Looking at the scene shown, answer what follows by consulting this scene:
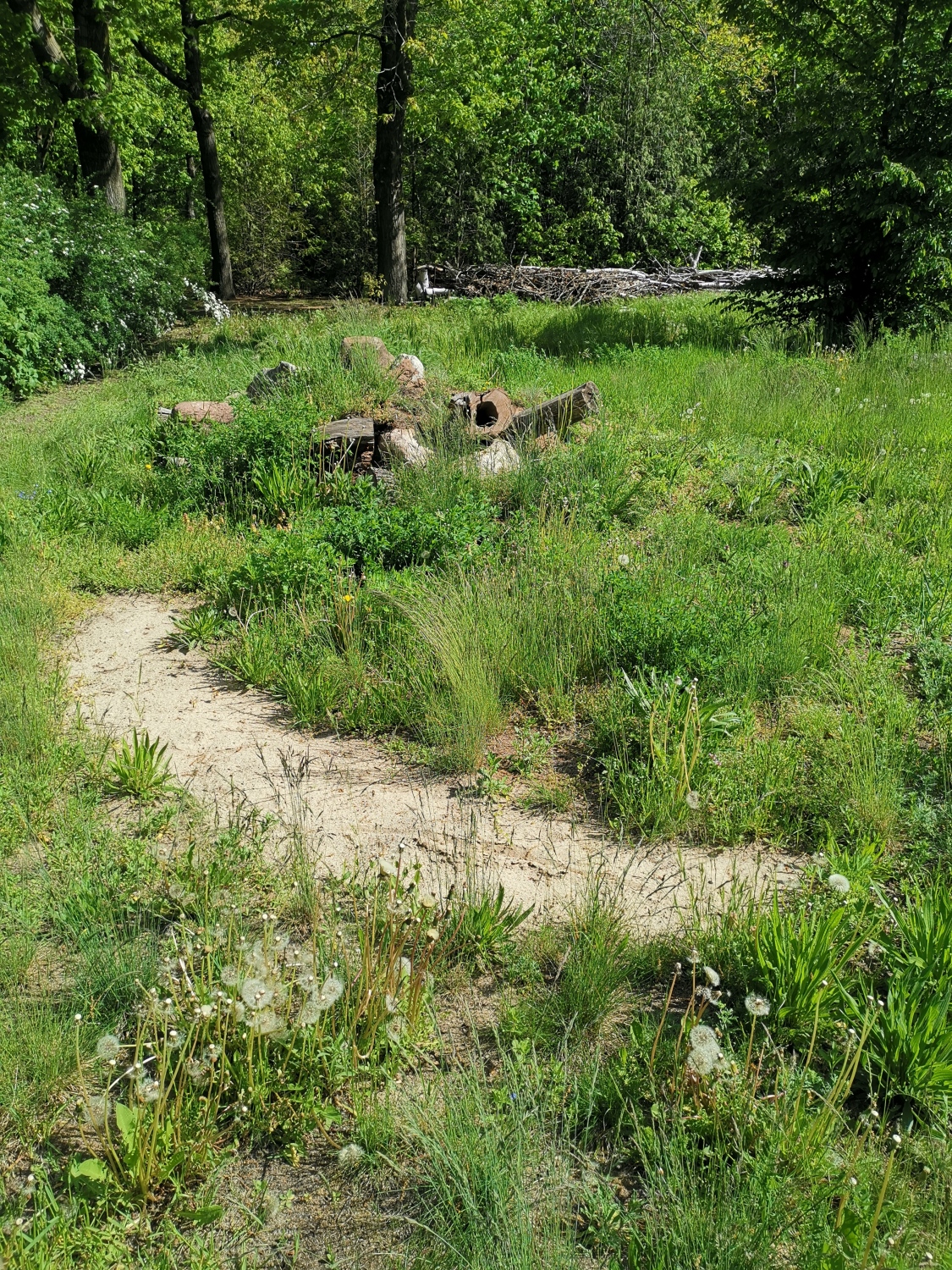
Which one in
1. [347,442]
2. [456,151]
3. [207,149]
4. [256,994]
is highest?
[456,151]

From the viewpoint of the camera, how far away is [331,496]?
7.19 m

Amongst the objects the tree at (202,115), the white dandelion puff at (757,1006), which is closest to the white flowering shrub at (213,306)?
the tree at (202,115)

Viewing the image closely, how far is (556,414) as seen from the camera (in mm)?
8039

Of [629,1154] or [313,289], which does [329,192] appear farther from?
[629,1154]

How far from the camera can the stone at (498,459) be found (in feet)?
23.5

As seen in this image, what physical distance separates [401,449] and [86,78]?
39.3 ft

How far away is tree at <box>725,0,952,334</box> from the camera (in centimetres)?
993

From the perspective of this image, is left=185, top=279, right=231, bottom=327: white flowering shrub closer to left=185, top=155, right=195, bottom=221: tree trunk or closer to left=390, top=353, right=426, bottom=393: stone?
→ left=390, top=353, right=426, bottom=393: stone

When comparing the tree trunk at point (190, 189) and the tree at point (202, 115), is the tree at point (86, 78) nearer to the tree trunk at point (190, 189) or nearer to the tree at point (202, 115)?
the tree at point (202, 115)

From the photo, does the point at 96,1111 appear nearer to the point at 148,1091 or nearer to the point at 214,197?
the point at 148,1091

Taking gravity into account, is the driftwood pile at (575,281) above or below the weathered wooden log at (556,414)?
above

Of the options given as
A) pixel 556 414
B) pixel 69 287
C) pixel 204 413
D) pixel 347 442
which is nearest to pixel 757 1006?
pixel 347 442

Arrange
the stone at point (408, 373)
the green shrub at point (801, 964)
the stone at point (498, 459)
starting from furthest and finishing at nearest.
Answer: the stone at point (408, 373)
the stone at point (498, 459)
the green shrub at point (801, 964)

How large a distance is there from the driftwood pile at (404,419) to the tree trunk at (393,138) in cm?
678
